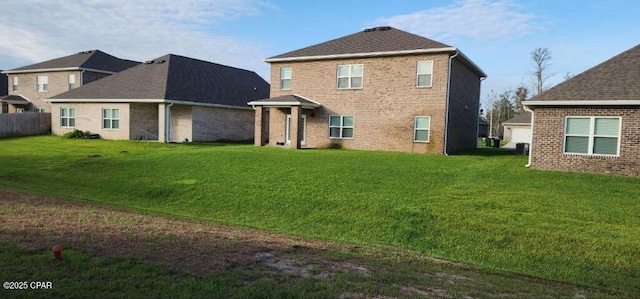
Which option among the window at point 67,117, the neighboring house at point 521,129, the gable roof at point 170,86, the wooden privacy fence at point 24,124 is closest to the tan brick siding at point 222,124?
the gable roof at point 170,86

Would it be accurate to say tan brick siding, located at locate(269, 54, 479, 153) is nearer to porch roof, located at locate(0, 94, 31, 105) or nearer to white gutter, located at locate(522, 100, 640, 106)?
white gutter, located at locate(522, 100, 640, 106)

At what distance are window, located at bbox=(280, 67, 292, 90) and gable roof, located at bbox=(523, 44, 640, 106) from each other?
14.3 meters

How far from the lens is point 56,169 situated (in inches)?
691

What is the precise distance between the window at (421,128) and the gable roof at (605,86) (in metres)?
6.39

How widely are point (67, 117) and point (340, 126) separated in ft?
70.0

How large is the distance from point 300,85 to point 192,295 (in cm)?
2195

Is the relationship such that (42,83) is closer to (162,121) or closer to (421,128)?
(162,121)

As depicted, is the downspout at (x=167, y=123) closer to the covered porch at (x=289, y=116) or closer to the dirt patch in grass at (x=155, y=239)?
the covered porch at (x=289, y=116)

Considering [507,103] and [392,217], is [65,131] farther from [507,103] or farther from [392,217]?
[507,103]

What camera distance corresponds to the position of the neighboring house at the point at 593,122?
14836 millimetres

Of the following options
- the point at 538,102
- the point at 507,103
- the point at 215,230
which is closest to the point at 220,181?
the point at 215,230

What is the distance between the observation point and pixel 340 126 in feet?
80.6

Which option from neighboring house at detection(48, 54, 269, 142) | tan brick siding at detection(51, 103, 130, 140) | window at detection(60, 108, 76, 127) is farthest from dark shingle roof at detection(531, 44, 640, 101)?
window at detection(60, 108, 76, 127)

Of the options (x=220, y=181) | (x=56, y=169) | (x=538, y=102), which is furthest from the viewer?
(x=56, y=169)
